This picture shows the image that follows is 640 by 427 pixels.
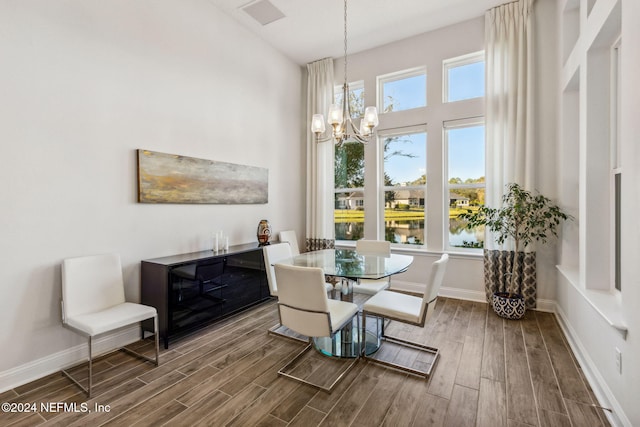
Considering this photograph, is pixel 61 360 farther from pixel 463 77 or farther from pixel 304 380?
pixel 463 77

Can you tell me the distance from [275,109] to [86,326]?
3.92 m

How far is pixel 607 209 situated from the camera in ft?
8.51

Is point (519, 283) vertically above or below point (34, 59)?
below

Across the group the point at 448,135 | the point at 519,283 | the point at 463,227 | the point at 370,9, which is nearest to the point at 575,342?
the point at 519,283

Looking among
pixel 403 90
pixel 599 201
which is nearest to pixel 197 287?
pixel 599 201

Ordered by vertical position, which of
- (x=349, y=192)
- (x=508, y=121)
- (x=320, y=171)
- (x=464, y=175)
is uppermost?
(x=508, y=121)

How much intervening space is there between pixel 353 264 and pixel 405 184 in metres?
2.45

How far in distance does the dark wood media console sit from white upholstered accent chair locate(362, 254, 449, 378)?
1.72m

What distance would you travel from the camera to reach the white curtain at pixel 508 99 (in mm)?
3775

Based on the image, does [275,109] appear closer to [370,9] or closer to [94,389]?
[370,9]

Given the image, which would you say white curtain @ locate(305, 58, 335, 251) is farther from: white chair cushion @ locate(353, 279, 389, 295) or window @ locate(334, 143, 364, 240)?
white chair cushion @ locate(353, 279, 389, 295)

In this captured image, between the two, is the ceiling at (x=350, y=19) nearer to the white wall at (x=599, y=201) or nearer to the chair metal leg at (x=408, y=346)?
the white wall at (x=599, y=201)

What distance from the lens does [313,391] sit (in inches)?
86.6

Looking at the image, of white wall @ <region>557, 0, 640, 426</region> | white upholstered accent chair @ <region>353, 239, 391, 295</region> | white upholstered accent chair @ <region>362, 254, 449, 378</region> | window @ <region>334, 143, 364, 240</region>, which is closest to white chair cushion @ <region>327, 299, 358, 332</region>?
white upholstered accent chair @ <region>362, 254, 449, 378</region>
